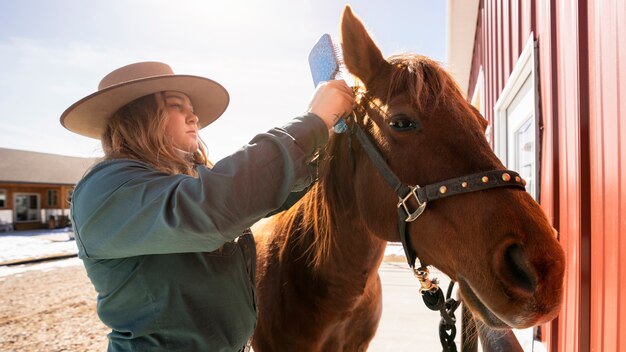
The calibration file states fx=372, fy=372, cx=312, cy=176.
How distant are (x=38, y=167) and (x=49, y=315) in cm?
2772

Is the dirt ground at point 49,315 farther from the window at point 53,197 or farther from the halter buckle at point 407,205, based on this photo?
the window at point 53,197

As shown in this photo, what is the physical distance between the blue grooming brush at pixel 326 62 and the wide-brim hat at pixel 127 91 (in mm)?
500

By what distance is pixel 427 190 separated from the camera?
1.19 m

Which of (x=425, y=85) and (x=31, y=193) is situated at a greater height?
(x=425, y=85)

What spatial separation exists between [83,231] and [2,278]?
36.0 ft

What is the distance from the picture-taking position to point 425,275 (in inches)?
56.5

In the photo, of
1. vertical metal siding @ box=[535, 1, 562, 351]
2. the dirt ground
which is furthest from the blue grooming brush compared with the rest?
the dirt ground

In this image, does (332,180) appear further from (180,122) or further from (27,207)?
(27,207)

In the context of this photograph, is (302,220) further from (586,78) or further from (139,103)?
(586,78)

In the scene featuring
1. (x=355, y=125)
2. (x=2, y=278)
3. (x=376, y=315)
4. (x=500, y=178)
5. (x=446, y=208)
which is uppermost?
(x=355, y=125)

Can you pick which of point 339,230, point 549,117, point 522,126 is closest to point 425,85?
point 339,230

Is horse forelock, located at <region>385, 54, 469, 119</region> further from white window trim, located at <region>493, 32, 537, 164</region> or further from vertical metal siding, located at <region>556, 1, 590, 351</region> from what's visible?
white window trim, located at <region>493, 32, 537, 164</region>

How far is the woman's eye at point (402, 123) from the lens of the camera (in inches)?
50.9

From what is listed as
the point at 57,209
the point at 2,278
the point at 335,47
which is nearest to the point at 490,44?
the point at 335,47
